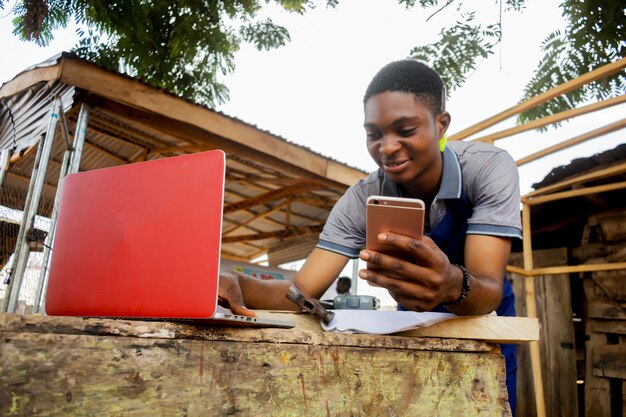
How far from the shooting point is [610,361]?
189 inches

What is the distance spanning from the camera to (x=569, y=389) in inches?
205

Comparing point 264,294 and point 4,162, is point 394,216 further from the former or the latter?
point 4,162

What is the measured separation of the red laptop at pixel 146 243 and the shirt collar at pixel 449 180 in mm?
1046

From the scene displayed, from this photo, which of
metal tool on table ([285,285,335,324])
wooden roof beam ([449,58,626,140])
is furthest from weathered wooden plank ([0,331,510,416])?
wooden roof beam ([449,58,626,140])

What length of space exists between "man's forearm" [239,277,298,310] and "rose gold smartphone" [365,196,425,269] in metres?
0.79

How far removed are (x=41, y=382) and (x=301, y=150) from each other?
468 cm

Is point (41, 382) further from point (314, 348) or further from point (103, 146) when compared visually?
point (103, 146)

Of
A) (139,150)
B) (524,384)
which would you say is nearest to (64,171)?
(139,150)

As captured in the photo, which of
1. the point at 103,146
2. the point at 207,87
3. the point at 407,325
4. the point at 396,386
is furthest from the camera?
the point at 207,87

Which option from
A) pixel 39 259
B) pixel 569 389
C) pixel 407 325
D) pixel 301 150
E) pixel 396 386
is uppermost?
pixel 301 150

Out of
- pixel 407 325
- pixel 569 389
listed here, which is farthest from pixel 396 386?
pixel 569 389

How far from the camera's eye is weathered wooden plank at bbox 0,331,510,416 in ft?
2.44

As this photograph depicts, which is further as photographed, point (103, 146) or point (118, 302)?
point (103, 146)

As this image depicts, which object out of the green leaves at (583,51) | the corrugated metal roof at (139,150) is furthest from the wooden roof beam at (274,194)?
the green leaves at (583,51)
